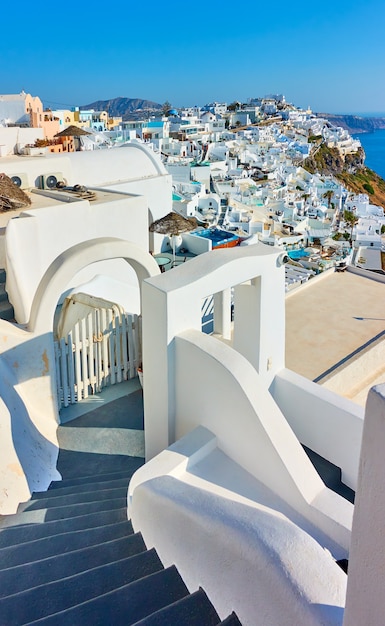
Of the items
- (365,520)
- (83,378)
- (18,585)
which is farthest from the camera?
(83,378)

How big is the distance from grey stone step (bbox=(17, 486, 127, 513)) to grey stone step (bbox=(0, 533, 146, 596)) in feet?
3.26

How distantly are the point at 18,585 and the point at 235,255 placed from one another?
3.32 metres

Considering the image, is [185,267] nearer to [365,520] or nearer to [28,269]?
[28,269]

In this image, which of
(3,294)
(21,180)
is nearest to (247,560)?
(3,294)

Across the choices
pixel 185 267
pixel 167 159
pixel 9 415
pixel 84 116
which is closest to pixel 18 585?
pixel 9 415

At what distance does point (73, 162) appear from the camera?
1253 centimetres

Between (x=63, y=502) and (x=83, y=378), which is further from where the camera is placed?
(x=83, y=378)

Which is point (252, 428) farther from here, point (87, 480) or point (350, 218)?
point (350, 218)

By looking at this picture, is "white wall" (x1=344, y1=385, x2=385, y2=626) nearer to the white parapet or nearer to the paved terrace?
the white parapet

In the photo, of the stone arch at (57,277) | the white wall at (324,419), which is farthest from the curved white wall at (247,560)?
the stone arch at (57,277)

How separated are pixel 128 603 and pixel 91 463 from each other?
9.15ft

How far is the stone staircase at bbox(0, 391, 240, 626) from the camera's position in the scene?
265 cm

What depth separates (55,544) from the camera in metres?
3.72

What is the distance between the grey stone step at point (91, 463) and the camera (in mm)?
5289
